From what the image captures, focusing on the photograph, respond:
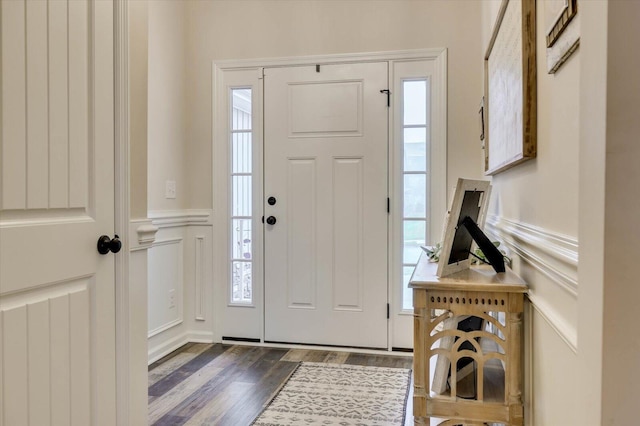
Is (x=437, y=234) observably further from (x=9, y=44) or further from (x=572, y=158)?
(x=9, y=44)

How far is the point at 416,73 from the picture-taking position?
310 centimetres

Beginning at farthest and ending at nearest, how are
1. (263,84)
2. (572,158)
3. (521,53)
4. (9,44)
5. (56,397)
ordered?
(263,84)
(521,53)
(56,397)
(9,44)
(572,158)

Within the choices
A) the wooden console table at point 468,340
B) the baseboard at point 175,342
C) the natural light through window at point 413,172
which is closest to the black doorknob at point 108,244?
the wooden console table at point 468,340

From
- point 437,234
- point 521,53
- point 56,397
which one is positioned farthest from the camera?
point 437,234

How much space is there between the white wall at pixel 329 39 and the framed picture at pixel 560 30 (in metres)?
1.82

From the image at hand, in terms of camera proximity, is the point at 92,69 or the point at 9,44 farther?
the point at 92,69


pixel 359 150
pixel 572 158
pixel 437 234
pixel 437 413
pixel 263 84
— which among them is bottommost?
pixel 437 413

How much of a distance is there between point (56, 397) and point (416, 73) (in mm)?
2759

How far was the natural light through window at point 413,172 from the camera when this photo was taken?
3.11m

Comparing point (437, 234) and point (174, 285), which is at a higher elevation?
point (437, 234)

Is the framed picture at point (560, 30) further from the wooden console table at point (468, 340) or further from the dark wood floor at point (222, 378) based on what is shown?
the dark wood floor at point (222, 378)

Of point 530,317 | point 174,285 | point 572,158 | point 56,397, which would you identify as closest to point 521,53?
point 572,158

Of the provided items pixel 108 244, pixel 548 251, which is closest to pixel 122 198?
pixel 108 244

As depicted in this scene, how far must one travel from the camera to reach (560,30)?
1063 millimetres
